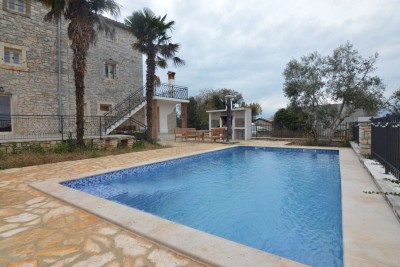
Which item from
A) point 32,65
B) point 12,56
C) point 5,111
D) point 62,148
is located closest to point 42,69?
point 32,65

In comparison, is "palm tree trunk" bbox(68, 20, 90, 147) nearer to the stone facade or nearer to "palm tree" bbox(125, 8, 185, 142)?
"palm tree" bbox(125, 8, 185, 142)

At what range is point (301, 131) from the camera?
52.8 feet

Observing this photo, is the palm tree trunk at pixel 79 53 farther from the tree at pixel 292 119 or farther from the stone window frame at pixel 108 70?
the tree at pixel 292 119

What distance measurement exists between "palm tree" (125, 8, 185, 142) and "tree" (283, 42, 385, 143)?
6741 mm

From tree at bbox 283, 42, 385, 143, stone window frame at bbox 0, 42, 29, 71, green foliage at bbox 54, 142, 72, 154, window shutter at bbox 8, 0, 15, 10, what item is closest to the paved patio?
green foliage at bbox 54, 142, 72, 154

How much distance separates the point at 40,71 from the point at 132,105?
218 inches

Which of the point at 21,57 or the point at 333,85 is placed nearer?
the point at 333,85

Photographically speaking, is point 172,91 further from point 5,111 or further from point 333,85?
point 333,85

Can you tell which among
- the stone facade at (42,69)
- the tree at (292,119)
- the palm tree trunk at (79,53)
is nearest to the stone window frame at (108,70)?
the stone facade at (42,69)

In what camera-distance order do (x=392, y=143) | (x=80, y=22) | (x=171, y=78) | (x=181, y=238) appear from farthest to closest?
(x=171, y=78) < (x=80, y=22) < (x=392, y=143) < (x=181, y=238)

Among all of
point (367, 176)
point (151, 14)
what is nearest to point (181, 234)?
point (367, 176)

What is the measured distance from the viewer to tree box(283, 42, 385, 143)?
1084cm

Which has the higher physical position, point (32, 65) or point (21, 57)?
point (21, 57)

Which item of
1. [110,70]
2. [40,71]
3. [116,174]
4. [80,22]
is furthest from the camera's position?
[110,70]
